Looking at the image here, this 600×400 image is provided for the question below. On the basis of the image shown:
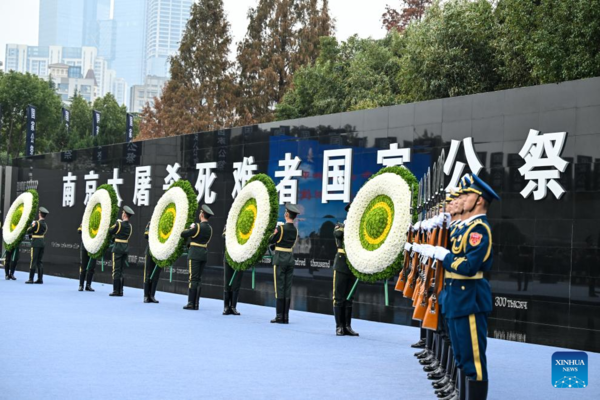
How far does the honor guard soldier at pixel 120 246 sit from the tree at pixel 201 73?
25.8m

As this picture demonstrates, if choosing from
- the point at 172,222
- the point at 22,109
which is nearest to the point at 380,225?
the point at 172,222

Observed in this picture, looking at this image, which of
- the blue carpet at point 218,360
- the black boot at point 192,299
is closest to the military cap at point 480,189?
the blue carpet at point 218,360

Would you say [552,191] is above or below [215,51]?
below

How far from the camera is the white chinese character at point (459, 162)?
33.6 ft

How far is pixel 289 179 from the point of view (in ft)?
44.5

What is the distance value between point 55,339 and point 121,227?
21.2 ft

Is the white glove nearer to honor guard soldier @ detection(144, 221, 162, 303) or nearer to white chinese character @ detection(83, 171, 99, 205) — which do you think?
honor guard soldier @ detection(144, 221, 162, 303)

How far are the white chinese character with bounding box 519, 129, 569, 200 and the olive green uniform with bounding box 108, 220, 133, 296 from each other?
7.74 meters

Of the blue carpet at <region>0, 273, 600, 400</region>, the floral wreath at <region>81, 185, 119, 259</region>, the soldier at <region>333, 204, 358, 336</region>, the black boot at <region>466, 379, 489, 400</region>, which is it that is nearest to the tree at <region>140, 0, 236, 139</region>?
the floral wreath at <region>81, 185, 119, 259</region>

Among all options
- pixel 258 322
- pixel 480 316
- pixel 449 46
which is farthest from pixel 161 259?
pixel 449 46

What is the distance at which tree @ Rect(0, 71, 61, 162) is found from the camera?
5025 cm

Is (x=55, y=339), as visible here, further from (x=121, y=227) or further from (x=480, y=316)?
(x=121, y=227)

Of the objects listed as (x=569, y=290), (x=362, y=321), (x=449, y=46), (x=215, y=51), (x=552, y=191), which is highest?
(x=215, y=51)

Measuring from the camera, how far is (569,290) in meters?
9.20
